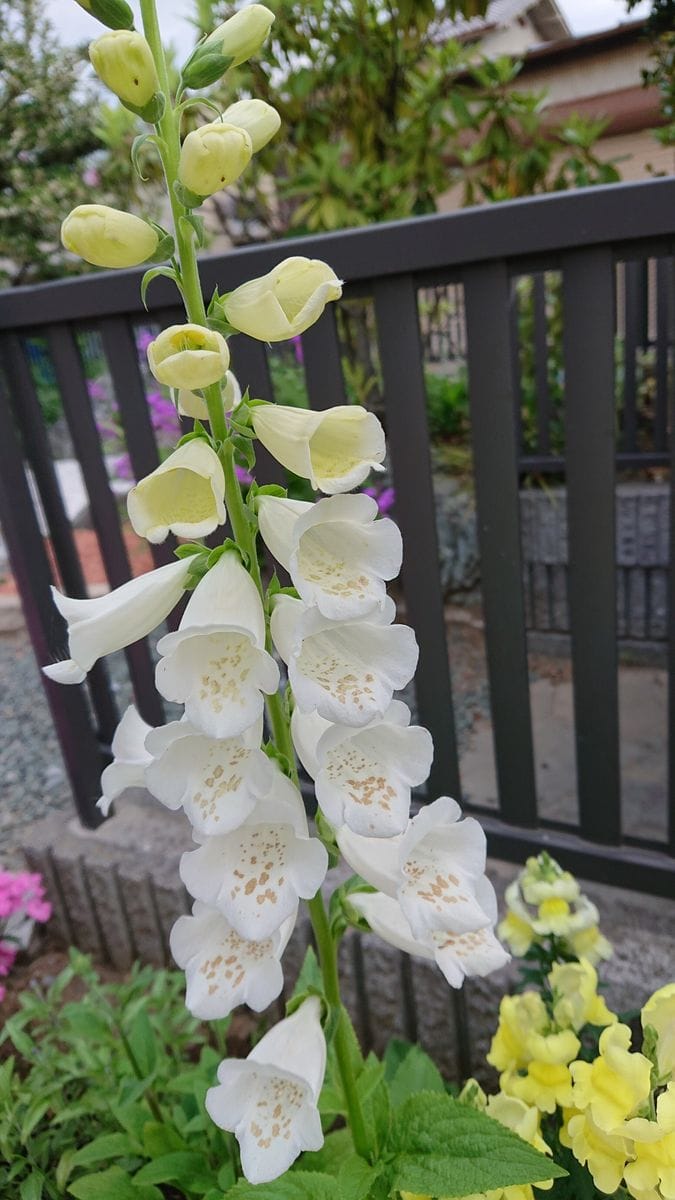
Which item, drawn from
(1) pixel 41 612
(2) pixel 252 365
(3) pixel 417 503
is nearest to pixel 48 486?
(1) pixel 41 612

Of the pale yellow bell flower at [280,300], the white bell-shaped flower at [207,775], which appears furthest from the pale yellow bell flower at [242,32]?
the white bell-shaped flower at [207,775]

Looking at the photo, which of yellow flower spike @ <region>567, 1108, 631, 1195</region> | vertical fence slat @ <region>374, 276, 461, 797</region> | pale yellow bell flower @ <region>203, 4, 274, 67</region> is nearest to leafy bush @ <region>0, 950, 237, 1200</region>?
yellow flower spike @ <region>567, 1108, 631, 1195</region>

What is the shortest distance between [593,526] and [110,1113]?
1.29 metres

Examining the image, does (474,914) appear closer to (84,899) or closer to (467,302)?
(467,302)

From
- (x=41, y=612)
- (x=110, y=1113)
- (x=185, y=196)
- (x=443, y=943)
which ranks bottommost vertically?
(x=110, y=1113)

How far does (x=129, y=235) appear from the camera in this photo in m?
0.73

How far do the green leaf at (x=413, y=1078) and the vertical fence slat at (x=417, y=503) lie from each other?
579 millimetres

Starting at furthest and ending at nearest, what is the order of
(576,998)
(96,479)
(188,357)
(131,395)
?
(96,479)
(131,395)
(576,998)
(188,357)

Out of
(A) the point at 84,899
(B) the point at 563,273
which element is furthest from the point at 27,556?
(B) the point at 563,273

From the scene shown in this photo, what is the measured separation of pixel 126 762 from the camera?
3.02 feet

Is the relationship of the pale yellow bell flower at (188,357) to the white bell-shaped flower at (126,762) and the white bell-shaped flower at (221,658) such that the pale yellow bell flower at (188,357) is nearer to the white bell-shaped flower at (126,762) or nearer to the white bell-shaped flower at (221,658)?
the white bell-shaped flower at (221,658)

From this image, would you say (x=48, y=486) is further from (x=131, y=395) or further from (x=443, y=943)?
(x=443, y=943)

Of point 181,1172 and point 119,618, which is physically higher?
point 119,618

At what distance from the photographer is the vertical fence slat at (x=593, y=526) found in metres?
1.35
